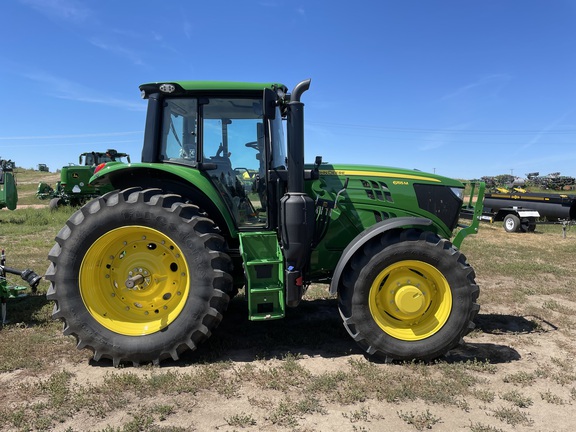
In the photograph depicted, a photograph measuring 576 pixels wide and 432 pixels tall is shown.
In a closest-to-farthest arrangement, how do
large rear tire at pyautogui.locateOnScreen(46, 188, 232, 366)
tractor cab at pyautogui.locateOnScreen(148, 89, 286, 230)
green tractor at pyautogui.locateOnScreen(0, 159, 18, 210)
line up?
large rear tire at pyautogui.locateOnScreen(46, 188, 232, 366) → tractor cab at pyautogui.locateOnScreen(148, 89, 286, 230) → green tractor at pyautogui.locateOnScreen(0, 159, 18, 210)

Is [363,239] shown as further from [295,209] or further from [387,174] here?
[387,174]

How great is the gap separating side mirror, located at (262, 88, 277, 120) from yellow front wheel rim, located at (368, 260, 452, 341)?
177 centimetres

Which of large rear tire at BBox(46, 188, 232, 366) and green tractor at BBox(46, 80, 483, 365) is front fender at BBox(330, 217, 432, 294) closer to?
green tractor at BBox(46, 80, 483, 365)

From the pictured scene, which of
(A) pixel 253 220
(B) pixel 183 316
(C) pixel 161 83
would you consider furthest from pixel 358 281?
(C) pixel 161 83

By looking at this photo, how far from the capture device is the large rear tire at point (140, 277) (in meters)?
3.59

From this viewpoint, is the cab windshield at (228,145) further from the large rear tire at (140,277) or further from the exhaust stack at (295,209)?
the large rear tire at (140,277)

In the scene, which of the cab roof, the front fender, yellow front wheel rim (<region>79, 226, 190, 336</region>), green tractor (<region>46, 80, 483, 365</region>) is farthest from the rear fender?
the front fender

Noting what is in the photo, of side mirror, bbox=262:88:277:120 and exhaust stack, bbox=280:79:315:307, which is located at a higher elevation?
side mirror, bbox=262:88:277:120

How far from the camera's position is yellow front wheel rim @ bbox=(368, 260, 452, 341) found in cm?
379

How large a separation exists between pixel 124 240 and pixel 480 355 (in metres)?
3.56

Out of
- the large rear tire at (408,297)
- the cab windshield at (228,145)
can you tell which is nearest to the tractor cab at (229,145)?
the cab windshield at (228,145)

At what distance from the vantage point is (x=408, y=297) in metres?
3.78

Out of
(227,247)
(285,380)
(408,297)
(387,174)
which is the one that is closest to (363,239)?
(408,297)

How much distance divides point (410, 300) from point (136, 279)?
253 centimetres
